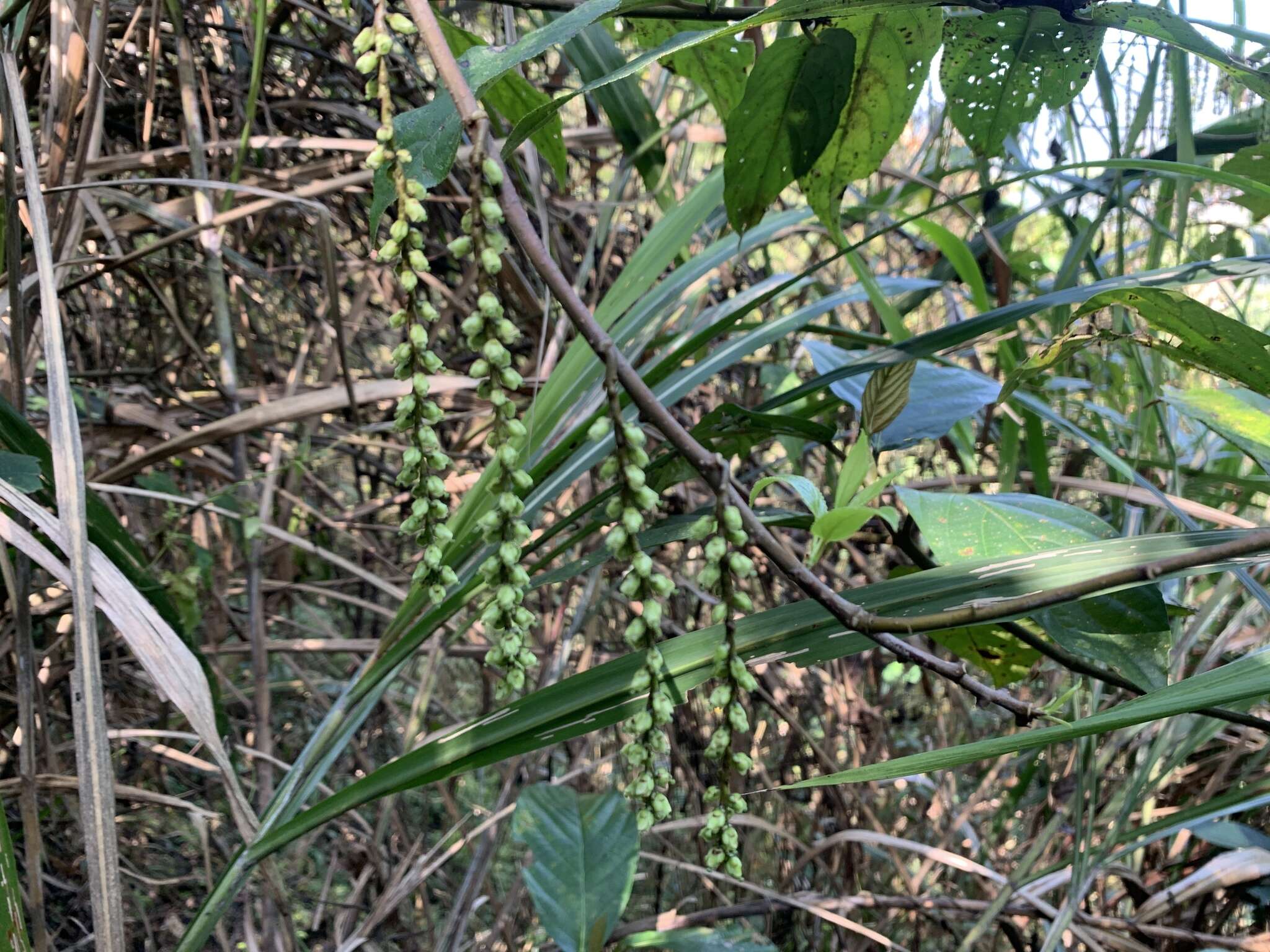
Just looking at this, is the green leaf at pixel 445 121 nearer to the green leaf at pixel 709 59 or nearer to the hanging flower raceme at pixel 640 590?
the hanging flower raceme at pixel 640 590

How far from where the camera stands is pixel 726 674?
0.37m

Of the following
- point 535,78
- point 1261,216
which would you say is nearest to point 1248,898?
point 1261,216

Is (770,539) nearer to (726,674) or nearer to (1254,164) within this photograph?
(726,674)

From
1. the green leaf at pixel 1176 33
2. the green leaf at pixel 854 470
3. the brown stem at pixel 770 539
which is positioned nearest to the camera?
the brown stem at pixel 770 539

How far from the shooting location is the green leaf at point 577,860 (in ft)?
2.19

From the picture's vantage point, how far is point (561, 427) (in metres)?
0.73

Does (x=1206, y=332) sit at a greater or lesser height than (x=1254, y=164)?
lesser

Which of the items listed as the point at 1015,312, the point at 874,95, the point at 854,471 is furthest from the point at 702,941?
the point at 874,95

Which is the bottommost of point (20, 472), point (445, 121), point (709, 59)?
point (20, 472)

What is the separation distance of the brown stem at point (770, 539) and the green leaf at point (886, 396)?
0.16 m

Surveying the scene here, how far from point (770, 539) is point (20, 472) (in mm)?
556

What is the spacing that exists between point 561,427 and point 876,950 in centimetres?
101

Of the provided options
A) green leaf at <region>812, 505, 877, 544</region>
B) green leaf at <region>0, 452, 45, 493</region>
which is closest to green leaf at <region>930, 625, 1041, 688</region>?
green leaf at <region>812, 505, 877, 544</region>

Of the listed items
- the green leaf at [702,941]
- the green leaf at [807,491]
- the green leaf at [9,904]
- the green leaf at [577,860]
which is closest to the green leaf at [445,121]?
the green leaf at [807,491]
